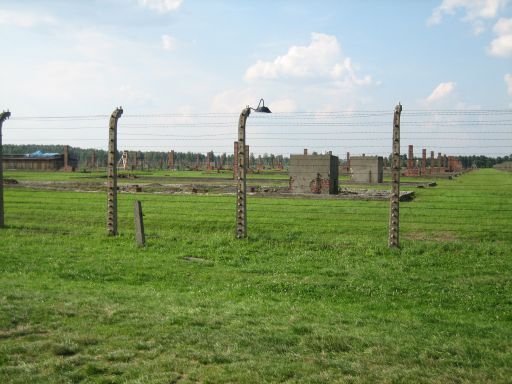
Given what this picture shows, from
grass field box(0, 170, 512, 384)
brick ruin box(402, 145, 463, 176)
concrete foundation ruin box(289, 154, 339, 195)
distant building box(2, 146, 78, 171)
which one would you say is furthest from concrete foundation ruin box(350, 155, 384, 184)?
distant building box(2, 146, 78, 171)

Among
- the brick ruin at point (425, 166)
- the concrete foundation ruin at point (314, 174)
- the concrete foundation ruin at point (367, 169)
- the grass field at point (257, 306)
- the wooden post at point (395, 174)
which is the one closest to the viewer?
the grass field at point (257, 306)

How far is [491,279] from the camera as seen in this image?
8.46 m

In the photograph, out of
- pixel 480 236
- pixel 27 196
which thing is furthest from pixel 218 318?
pixel 27 196

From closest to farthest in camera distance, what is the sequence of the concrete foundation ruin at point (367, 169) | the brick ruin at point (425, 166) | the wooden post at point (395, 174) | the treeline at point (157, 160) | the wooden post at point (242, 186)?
the wooden post at point (395, 174) < the wooden post at point (242, 186) < the concrete foundation ruin at point (367, 169) < the brick ruin at point (425, 166) < the treeline at point (157, 160)

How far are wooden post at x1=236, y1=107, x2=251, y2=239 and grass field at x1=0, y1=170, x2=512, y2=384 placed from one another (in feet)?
1.04

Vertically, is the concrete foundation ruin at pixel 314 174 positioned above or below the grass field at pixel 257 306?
above

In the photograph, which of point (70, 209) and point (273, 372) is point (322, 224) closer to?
point (70, 209)

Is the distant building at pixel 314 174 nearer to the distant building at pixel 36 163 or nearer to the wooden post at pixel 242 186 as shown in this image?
the wooden post at pixel 242 186

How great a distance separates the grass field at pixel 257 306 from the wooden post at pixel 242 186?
1.04 feet

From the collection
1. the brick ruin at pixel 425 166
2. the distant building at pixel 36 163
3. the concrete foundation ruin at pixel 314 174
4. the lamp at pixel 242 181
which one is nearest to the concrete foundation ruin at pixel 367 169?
the brick ruin at pixel 425 166

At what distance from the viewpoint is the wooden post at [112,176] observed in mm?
12875

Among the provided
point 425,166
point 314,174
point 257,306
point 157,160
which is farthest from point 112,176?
point 157,160

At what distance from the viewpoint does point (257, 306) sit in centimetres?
704

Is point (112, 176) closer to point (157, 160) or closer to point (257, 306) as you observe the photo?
point (257, 306)
